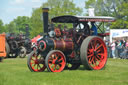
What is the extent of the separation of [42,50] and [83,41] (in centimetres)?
160

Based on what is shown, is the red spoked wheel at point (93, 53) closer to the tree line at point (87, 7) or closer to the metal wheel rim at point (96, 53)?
the metal wheel rim at point (96, 53)

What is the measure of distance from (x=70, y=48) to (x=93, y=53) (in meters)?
0.92

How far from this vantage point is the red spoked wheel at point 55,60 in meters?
9.80

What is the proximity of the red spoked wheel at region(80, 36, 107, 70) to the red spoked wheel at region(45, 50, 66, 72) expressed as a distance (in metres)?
0.78

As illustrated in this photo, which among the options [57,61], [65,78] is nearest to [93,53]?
[57,61]

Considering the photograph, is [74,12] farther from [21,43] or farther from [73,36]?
[73,36]

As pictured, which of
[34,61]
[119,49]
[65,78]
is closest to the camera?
[65,78]

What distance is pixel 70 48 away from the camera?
1093cm

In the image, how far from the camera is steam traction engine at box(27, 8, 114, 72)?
33.8ft

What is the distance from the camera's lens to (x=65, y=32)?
11.0 metres

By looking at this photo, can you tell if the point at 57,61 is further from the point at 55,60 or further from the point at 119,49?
the point at 119,49

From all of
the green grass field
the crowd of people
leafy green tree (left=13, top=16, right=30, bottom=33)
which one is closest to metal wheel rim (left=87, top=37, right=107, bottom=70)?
the green grass field

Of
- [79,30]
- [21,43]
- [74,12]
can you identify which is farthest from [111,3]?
[79,30]

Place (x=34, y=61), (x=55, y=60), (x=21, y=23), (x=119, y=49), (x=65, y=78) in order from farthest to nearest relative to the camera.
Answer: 1. (x=21, y=23)
2. (x=119, y=49)
3. (x=34, y=61)
4. (x=55, y=60)
5. (x=65, y=78)
